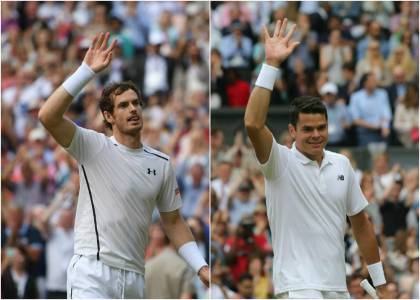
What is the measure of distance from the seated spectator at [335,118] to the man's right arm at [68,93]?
7357 mm

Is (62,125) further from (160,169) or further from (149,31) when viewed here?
(149,31)

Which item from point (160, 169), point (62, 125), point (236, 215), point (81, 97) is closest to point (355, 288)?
point (236, 215)

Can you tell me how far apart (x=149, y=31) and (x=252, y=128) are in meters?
11.9

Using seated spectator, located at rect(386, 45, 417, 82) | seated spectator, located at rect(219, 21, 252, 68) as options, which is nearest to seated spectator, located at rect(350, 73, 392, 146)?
seated spectator, located at rect(386, 45, 417, 82)

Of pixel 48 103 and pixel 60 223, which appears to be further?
pixel 60 223

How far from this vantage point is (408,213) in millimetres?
13336

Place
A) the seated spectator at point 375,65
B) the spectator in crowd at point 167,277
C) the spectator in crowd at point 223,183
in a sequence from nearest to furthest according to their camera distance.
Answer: the spectator in crowd at point 167,277, the spectator in crowd at point 223,183, the seated spectator at point 375,65

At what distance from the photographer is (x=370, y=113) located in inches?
591

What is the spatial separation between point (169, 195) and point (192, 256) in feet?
1.47

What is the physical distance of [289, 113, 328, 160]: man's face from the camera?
7453 mm

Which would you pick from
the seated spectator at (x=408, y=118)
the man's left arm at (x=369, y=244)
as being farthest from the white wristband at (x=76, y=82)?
the seated spectator at (x=408, y=118)

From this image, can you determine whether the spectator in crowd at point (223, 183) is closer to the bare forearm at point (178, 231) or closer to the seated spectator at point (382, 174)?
the seated spectator at point (382, 174)

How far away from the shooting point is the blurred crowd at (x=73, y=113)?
1413 centimetres

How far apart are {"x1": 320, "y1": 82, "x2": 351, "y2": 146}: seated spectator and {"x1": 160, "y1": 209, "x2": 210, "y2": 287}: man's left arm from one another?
257 inches
